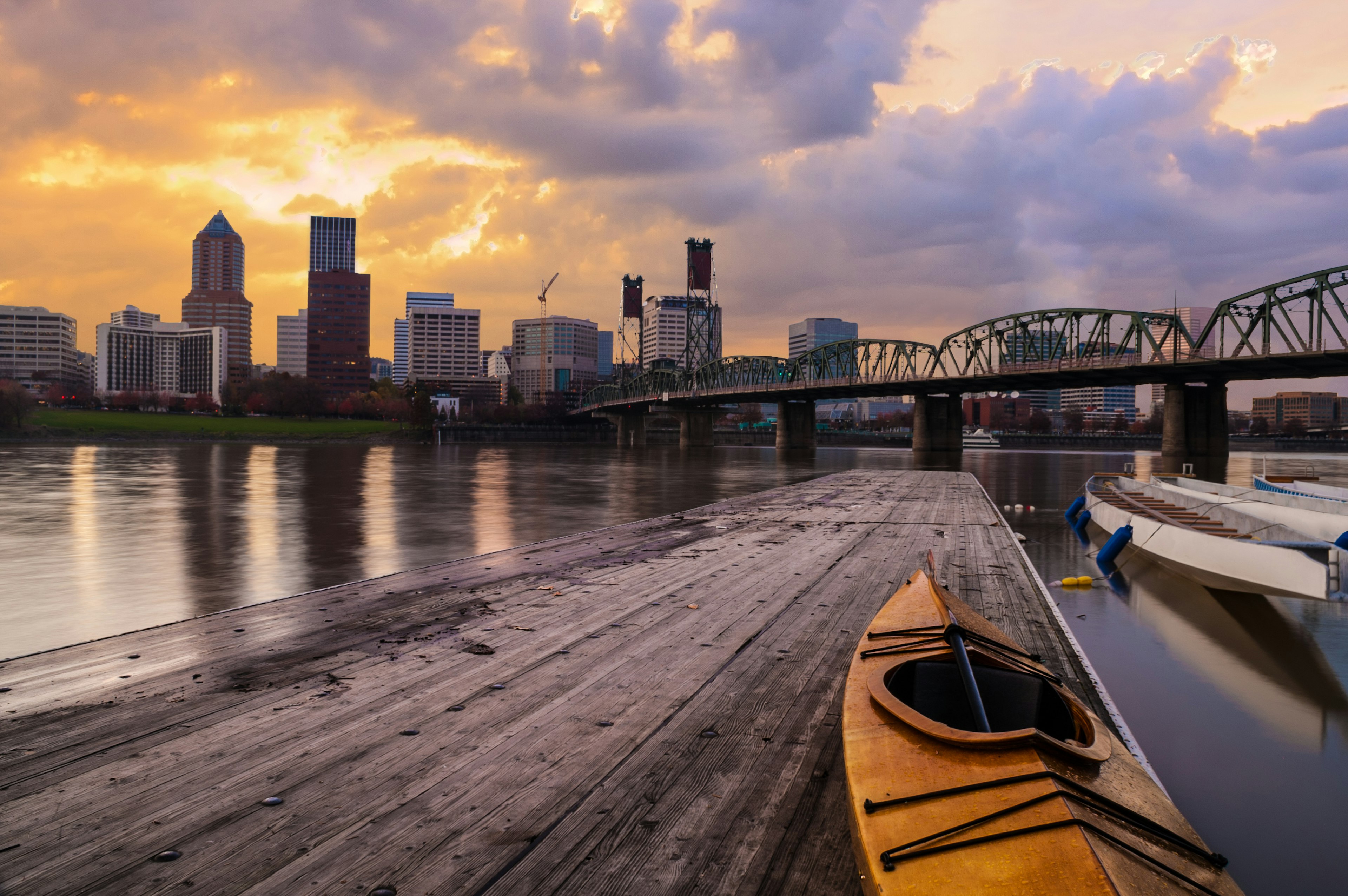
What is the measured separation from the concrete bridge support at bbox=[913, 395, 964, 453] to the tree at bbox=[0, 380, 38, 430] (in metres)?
134

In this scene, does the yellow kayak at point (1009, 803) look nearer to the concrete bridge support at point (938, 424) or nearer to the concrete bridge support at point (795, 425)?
the concrete bridge support at point (938, 424)

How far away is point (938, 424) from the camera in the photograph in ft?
308

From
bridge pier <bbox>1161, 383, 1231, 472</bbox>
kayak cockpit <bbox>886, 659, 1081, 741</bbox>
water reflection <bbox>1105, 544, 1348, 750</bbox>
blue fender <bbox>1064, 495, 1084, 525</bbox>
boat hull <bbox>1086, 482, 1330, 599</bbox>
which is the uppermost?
bridge pier <bbox>1161, 383, 1231, 472</bbox>

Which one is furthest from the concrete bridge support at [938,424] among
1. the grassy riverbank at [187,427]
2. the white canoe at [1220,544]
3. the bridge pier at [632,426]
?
the grassy riverbank at [187,427]

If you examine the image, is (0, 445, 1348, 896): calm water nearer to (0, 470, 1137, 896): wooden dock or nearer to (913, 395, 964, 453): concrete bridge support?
(0, 470, 1137, 896): wooden dock

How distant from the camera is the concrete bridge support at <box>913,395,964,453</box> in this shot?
9238 centimetres

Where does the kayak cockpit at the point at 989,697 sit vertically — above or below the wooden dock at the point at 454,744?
above

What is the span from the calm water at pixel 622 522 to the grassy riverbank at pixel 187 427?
93604 mm

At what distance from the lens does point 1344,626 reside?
13219mm

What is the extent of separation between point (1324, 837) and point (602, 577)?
9092mm

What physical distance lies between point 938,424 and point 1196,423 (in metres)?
27.2

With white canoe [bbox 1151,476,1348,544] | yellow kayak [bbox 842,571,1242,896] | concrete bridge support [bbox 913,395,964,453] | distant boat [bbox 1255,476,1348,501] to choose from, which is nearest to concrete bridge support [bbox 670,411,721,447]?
concrete bridge support [bbox 913,395,964,453]

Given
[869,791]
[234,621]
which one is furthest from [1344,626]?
[234,621]

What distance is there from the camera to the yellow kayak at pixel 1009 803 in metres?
3.04
